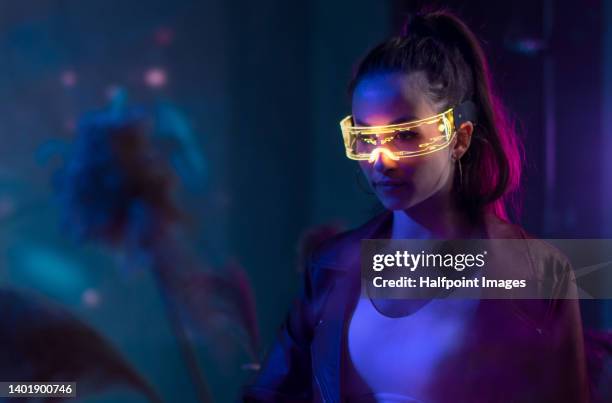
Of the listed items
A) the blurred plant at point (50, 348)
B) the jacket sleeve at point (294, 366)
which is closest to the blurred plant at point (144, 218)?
the blurred plant at point (50, 348)

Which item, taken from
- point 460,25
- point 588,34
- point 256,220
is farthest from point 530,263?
point 256,220

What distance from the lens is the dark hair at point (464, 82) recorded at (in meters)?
1.19

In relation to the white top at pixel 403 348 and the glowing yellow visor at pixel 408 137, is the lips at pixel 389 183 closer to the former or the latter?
the glowing yellow visor at pixel 408 137

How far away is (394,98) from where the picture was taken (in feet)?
3.90

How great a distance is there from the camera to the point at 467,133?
1224 mm

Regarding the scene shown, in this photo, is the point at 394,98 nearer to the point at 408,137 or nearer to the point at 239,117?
the point at 408,137

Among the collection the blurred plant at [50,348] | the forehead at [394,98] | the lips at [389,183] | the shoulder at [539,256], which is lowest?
the blurred plant at [50,348]

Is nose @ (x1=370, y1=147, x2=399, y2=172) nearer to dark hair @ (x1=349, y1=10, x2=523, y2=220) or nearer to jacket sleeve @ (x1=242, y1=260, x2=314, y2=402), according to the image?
dark hair @ (x1=349, y1=10, x2=523, y2=220)

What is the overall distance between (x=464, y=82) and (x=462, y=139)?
4.1 inches

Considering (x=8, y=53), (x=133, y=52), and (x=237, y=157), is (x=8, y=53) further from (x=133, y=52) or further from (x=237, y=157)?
(x=237, y=157)

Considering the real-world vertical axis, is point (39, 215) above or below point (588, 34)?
below

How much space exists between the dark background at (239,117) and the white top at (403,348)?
13.7 inches

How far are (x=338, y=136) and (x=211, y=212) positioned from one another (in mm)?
409

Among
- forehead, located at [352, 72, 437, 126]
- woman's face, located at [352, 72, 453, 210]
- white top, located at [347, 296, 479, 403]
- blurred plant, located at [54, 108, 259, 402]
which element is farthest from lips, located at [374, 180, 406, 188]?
blurred plant, located at [54, 108, 259, 402]
